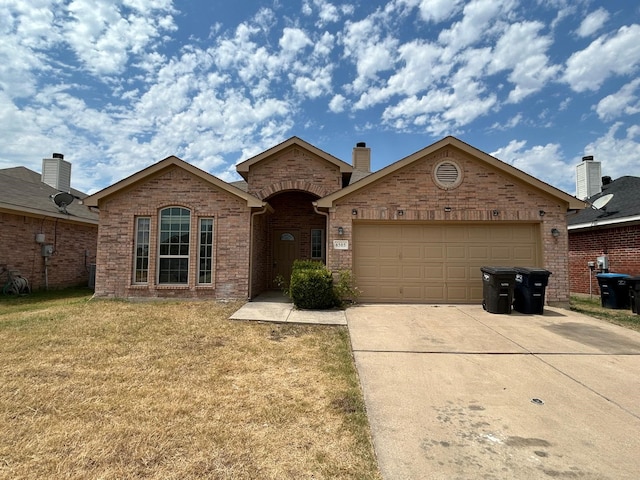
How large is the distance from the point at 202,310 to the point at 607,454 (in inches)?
311

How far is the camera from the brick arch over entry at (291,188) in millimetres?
12117

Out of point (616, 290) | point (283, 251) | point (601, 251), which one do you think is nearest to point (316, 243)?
point (283, 251)

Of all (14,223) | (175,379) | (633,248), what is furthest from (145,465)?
(633,248)

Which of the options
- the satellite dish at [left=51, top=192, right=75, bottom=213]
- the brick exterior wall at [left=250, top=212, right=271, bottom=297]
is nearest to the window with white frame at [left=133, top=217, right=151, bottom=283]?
the brick exterior wall at [left=250, top=212, right=271, bottom=297]

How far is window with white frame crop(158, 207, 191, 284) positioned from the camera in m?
9.92

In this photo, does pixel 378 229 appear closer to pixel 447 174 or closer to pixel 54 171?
pixel 447 174

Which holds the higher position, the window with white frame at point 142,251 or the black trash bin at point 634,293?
the window with white frame at point 142,251

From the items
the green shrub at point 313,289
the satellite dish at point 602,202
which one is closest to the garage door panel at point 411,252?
the green shrub at point 313,289

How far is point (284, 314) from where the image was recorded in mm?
8055

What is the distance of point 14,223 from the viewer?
1152cm

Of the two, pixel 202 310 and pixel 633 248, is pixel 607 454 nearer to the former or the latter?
pixel 202 310

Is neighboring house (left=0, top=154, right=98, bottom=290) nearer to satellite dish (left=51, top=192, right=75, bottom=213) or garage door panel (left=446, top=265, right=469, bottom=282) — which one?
satellite dish (left=51, top=192, right=75, bottom=213)

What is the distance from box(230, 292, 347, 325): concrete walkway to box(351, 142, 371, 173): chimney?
9083 millimetres

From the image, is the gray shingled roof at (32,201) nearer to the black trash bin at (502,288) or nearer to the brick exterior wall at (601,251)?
the black trash bin at (502,288)
